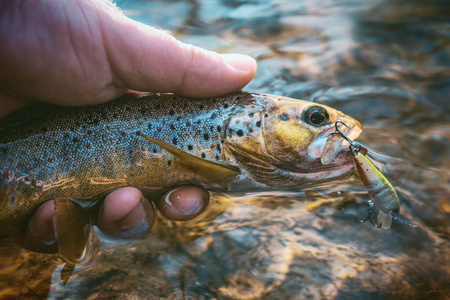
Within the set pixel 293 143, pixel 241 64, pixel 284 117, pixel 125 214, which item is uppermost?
pixel 241 64

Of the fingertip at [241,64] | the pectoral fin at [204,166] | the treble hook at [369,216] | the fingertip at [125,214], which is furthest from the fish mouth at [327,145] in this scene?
the fingertip at [125,214]

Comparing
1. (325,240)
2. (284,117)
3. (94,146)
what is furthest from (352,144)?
(94,146)

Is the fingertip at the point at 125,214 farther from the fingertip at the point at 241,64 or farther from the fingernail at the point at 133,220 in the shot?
the fingertip at the point at 241,64

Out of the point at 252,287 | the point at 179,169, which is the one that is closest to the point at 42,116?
the point at 179,169

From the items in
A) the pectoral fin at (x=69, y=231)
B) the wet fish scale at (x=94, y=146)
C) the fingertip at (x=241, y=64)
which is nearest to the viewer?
the pectoral fin at (x=69, y=231)

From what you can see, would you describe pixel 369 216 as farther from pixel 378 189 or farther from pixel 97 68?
pixel 97 68

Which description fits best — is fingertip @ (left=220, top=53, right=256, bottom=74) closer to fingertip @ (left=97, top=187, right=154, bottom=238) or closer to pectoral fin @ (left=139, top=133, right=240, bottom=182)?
pectoral fin @ (left=139, top=133, right=240, bottom=182)
